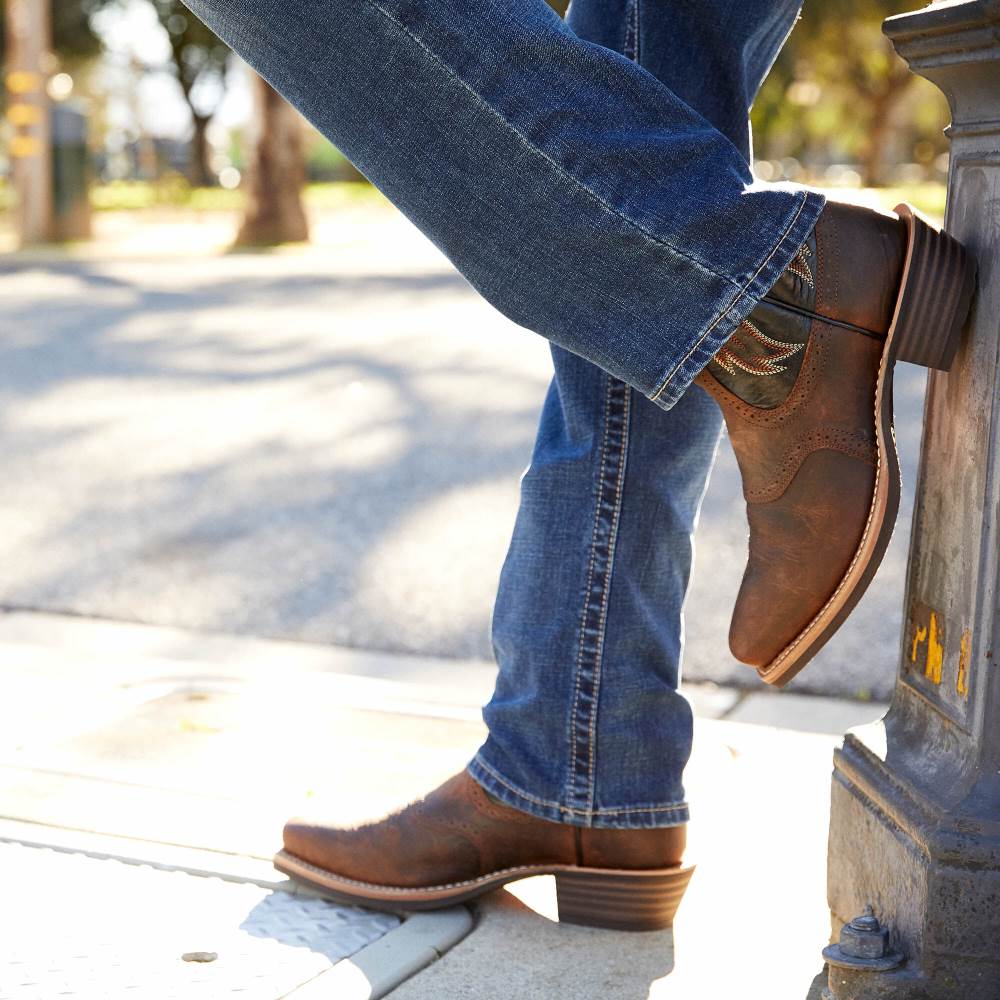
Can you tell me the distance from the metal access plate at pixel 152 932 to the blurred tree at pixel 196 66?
29253 millimetres

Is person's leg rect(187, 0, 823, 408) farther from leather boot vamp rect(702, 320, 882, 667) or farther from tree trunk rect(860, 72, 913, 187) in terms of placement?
tree trunk rect(860, 72, 913, 187)

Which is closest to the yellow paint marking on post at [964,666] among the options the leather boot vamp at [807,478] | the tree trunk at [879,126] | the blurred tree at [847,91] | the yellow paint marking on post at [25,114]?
the leather boot vamp at [807,478]

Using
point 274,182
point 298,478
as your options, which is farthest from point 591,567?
point 274,182

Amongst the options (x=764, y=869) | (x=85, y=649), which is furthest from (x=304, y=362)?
(x=764, y=869)

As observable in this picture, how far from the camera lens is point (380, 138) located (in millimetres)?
1180

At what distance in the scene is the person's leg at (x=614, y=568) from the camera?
4.53 feet

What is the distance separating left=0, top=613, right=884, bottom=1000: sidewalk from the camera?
1323mm

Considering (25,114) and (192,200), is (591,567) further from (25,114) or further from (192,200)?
(192,200)

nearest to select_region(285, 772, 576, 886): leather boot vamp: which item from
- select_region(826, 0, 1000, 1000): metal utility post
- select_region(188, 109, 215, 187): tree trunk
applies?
select_region(826, 0, 1000, 1000): metal utility post

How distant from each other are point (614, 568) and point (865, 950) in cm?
42

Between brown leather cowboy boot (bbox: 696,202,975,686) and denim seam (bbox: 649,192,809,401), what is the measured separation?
2 cm

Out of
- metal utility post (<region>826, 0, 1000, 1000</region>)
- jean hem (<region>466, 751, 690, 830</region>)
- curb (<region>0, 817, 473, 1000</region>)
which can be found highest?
metal utility post (<region>826, 0, 1000, 1000</region>)

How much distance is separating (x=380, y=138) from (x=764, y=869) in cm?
88

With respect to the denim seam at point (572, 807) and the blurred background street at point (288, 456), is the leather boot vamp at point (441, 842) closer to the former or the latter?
the denim seam at point (572, 807)
